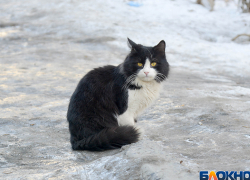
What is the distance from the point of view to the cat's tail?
2.84 m

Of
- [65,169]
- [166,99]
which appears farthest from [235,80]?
[65,169]

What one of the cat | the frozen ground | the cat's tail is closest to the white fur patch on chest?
the cat

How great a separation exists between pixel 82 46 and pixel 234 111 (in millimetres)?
5453

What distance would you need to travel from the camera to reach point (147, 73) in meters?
3.02

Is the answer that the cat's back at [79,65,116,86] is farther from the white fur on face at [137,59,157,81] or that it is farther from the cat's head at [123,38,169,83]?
the white fur on face at [137,59,157,81]

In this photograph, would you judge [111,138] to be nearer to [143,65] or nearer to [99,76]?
[99,76]

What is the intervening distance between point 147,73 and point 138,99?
30 cm

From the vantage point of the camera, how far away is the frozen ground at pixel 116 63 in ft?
7.65

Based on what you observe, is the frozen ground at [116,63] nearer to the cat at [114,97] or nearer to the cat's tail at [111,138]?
the cat's tail at [111,138]

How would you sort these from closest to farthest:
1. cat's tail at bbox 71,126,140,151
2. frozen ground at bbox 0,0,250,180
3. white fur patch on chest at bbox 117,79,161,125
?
frozen ground at bbox 0,0,250,180 < cat's tail at bbox 71,126,140,151 < white fur patch on chest at bbox 117,79,161,125

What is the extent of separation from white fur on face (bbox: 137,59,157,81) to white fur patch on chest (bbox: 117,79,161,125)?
3.4 inches

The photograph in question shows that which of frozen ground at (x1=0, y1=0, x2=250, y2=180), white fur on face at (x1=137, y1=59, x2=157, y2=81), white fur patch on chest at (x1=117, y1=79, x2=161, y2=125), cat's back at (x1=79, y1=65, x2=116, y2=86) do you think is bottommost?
frozen ground at (x1=0, y1=0, x2=250, y2=180)

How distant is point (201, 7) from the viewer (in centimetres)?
1131

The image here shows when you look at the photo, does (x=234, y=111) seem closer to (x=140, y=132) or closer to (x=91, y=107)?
(x=140, y=132)
